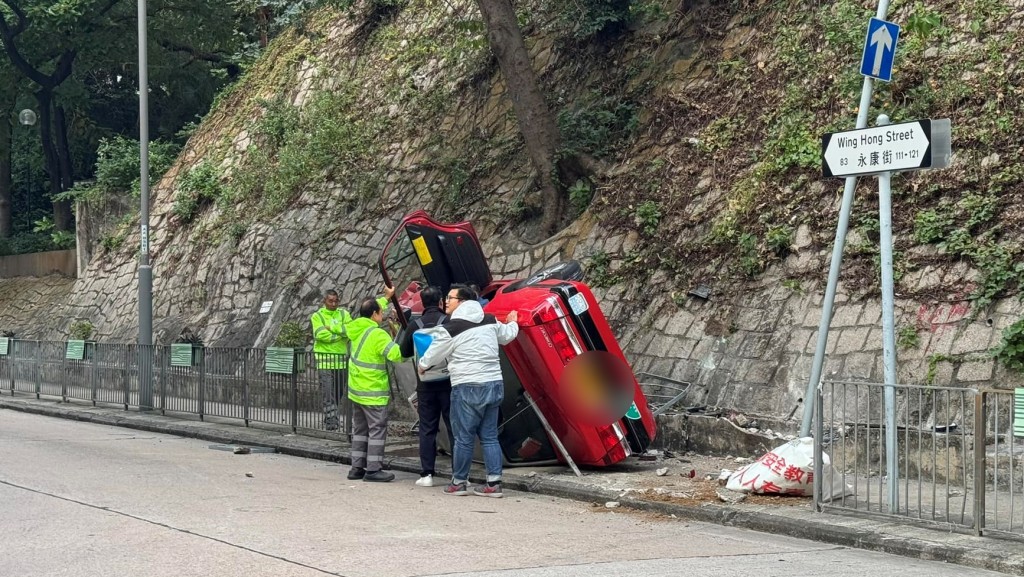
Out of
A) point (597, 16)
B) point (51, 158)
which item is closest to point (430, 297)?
point (597, 16)

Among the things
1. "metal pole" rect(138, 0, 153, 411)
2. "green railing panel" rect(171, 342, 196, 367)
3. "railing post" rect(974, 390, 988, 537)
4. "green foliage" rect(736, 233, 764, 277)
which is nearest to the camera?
"railing post" rect(974, 390, 988, 537)

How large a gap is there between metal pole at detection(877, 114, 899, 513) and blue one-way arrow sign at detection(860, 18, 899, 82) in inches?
21.8

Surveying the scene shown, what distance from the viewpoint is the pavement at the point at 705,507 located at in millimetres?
7527

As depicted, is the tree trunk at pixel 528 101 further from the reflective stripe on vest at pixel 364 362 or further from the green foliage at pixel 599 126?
the reflective stripe on vest at pixel 364 362

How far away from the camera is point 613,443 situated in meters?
10.8

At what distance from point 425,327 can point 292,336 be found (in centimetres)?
865

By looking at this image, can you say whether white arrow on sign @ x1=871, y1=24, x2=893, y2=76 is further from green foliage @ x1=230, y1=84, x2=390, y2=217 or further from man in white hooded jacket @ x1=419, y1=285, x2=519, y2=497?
green foliage @ x1=230, y1=84, x2=390, y2=217

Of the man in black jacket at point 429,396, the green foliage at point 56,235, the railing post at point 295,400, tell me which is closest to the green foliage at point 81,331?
the green foliage at point 56,235

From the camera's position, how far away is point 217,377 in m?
16.8

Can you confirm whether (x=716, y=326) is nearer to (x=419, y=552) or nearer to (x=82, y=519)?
(x=419, y=552)

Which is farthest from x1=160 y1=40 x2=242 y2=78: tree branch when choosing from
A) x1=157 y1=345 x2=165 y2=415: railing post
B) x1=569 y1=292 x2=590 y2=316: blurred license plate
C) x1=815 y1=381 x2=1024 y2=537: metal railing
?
x1=815 y1=381 x2=1024 y2=537: metal railing

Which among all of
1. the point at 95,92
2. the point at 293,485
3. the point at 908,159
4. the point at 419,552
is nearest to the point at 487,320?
the point at 293,485

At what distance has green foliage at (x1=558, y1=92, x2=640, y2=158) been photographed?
16766mm

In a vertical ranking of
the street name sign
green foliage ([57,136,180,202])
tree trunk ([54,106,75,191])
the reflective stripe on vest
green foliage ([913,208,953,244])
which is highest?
tree trunk ([54,106,75,191])
